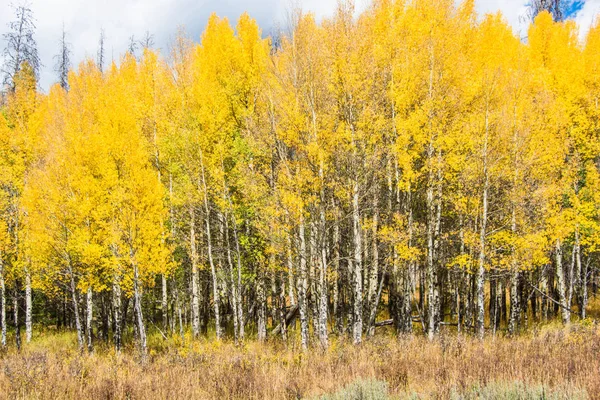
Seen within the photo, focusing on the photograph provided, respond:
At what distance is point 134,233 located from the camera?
12.3 meters

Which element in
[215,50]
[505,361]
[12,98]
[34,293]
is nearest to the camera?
[505,361]

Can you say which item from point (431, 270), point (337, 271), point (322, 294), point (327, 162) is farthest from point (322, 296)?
point (327, 162)

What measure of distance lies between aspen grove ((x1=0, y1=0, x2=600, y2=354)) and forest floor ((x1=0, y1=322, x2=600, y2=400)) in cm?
327

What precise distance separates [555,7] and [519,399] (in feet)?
94.7

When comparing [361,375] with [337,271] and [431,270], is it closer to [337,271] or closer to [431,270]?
[431,270]

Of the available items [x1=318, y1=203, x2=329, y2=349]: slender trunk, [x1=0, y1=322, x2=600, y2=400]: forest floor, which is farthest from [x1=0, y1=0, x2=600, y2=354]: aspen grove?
[x1=0, y1=322, x2=600, y2=400]: forest floor

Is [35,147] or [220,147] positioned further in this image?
[35,147]

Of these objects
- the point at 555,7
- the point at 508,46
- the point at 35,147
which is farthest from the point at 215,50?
the point at 555,7

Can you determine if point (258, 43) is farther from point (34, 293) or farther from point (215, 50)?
point (34, 293)

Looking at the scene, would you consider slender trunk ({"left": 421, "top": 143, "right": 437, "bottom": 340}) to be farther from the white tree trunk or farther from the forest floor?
the white tree trunk

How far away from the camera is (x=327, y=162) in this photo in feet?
35.9

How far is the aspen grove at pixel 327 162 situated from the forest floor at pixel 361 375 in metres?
3.27

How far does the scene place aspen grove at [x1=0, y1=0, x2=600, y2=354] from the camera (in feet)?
35.4

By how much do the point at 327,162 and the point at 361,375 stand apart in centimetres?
647
